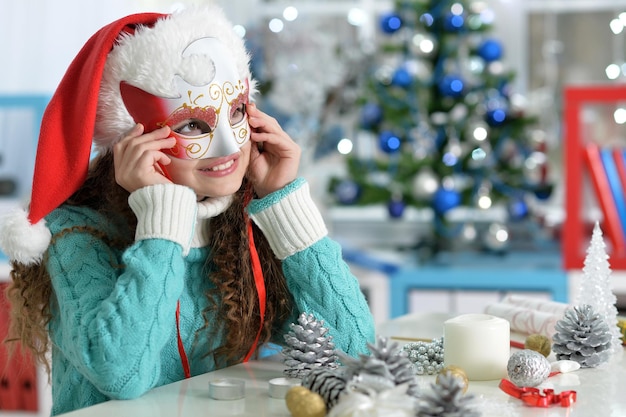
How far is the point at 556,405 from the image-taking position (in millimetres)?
1035

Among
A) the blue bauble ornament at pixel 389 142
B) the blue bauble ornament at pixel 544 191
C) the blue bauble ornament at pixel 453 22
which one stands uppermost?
the blue bauble ornament at pixel 453 22

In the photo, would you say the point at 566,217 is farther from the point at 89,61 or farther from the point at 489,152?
the point at 89,61

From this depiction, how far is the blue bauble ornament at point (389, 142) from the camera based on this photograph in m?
2.99

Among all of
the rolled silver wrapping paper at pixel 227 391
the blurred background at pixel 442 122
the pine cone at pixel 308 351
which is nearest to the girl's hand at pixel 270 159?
the pine cone at pixel 308 351

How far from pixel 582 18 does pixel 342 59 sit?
931mm

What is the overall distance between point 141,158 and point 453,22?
1.94m

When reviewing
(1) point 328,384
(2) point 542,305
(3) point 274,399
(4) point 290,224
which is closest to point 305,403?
(1) point 328,384

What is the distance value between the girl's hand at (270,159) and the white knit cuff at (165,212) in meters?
0.16

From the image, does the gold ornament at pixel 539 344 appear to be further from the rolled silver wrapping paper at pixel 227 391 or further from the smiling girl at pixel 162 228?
the rolled silver wrapping paper at pixel 227 391

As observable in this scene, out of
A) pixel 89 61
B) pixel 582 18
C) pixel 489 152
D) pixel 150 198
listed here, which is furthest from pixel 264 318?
pixel 582 18

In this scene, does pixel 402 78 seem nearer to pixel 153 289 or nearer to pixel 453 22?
pixel 453 22

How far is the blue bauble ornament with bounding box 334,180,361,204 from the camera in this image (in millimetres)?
3027

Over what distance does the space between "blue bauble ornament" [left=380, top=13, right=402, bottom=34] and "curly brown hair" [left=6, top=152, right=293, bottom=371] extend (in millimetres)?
1753

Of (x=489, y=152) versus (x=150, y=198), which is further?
(x=489, y=152)
